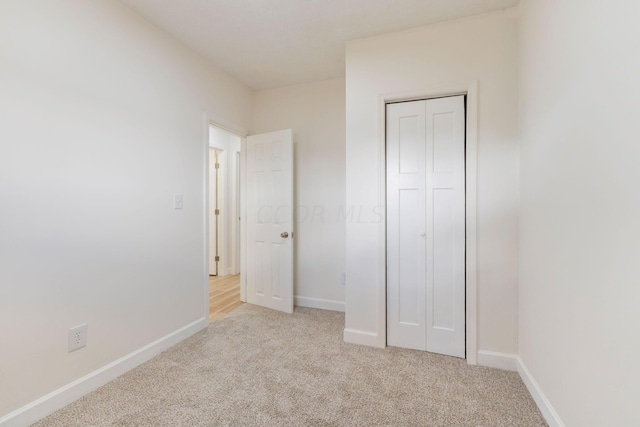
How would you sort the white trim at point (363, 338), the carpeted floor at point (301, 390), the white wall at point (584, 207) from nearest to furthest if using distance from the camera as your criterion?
1. the white wall at point (584, 207)
2. the carpeted floor at point (301, 390)
3. the white trim at point (363, 338)

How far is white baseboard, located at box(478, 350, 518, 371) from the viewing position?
194 centimetres

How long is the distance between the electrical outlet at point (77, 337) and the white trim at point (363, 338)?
5.89 feet

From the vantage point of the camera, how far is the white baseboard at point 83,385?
1421mm

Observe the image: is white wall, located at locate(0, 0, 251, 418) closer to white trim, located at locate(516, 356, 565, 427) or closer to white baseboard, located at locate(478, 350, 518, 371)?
white baseboard, located at locate(478, 350, 518, 371)

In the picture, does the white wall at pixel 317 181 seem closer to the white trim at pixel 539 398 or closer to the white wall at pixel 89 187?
the white wall at pixel 89 187

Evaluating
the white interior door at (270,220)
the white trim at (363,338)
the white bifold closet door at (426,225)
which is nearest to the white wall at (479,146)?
the white trim at (363,338)

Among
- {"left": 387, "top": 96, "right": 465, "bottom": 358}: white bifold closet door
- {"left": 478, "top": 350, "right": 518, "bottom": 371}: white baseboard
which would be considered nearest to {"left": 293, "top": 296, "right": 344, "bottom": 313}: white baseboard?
{"left": 387, "top": 96, "right": 465, "bottom": 358}: white bifold closet door

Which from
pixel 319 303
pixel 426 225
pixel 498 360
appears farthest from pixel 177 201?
pixel 498 360

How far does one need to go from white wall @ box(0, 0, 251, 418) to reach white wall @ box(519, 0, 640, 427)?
255 cm

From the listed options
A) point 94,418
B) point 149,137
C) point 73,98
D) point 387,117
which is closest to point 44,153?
point 73,98

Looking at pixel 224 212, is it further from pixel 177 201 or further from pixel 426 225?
pixel 426 225

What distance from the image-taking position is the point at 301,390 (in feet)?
5.62

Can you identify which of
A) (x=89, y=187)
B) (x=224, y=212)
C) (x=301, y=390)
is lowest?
(x=301, y=390)

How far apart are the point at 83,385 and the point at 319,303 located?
2058 mm
